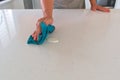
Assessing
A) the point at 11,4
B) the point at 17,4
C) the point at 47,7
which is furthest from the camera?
the point at 17,4

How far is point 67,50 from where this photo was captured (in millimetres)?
664

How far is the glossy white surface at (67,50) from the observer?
1.76 ft

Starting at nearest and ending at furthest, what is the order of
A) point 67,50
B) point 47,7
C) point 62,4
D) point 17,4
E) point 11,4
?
point 67,50, point 47,7, point 62,4, point 11,4, point 17,4

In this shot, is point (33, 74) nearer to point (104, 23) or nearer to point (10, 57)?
point (10, 57)

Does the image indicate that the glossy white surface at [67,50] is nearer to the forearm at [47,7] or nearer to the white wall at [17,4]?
the forearm at [47,7]

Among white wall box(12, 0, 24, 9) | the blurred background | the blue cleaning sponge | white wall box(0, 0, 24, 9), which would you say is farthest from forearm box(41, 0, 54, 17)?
white wall box(12, 0, 24, 9)

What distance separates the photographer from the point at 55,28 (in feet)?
2.86

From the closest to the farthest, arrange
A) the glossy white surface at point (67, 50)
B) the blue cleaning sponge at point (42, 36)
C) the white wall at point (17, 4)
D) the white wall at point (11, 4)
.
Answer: the glossy white surface at point (67, 50), the blue cleaning sponge at point (42, 36), the white wall at point (11, 4), the white wall at point (17, 4)

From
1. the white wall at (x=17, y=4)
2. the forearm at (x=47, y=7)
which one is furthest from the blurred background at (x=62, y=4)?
the forearm at (x=47, y=7)

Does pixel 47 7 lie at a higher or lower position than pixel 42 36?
higher

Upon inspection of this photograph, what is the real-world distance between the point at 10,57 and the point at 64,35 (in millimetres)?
282

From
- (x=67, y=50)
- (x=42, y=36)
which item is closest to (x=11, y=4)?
(x=42, y=36)

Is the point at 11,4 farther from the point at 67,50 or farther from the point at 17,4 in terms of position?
the point at 67,50

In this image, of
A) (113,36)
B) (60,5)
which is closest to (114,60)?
(113,36)
